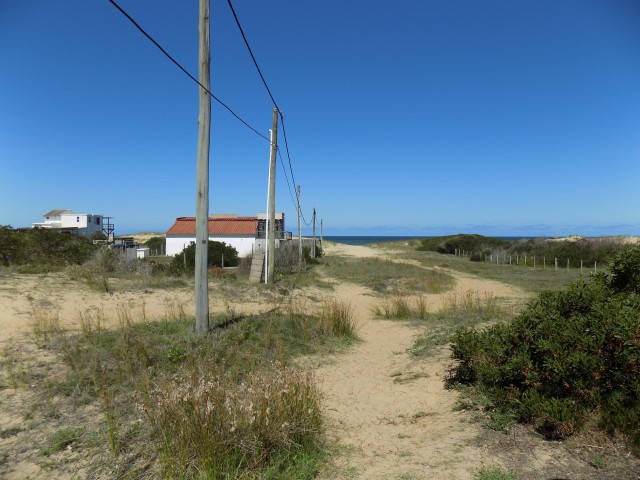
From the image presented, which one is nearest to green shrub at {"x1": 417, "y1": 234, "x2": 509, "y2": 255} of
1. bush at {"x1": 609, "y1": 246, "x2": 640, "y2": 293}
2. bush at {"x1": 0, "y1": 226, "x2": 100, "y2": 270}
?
bush at {"x1": 0, "y1": 226, "x2": 100, "y2": 270}

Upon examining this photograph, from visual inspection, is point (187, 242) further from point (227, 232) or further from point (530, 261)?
point (530, 261)

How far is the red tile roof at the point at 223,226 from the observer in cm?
4234

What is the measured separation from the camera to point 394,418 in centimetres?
456

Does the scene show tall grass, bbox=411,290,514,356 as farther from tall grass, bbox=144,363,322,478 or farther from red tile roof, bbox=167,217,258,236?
red tile roof, bbox=167,217,258,236

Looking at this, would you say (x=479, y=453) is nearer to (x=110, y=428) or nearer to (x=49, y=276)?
(x=110, y=428)

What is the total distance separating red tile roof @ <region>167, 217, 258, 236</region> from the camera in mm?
42344

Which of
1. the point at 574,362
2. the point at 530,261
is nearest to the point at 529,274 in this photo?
the point at 530,261

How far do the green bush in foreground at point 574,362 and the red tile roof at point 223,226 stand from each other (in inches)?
1510

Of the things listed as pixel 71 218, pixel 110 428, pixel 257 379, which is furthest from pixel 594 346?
pixel 71 218

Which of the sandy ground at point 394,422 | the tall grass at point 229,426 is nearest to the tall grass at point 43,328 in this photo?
the sandy ground at point 394,422

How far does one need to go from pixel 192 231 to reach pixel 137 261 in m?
24.7

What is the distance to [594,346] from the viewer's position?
3580 mm

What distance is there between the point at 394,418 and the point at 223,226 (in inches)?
1592

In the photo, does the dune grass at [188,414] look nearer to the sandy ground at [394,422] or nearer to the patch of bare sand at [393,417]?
the sandy ground at [394,422]
